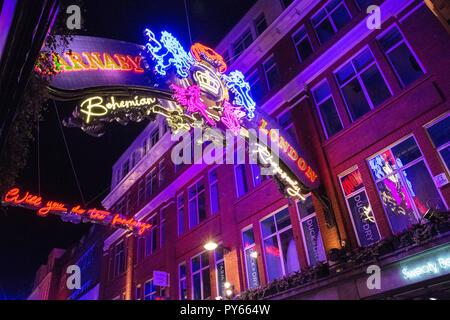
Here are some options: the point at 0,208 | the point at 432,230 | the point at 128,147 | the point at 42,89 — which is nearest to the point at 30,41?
the point at 42,89

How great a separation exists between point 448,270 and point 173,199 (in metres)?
16.4

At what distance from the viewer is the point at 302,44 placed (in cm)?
1583

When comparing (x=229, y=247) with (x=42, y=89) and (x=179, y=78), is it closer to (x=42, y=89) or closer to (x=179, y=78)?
(x=179, y=78)

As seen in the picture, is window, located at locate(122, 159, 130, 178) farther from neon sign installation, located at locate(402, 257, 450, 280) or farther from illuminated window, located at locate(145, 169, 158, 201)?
neon sign installation, located at locate(402, 257, 450, 280)

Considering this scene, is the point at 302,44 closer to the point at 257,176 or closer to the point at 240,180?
the point at 257,176

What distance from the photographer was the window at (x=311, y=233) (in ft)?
38.4

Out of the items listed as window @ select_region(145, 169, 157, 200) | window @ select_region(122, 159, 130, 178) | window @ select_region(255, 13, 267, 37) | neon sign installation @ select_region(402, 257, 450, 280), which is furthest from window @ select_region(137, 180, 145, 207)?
neon sign installation @ select_region(402, 257, 450, 280)

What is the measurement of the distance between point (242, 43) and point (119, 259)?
64.4 ft

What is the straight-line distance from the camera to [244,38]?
1961 cm

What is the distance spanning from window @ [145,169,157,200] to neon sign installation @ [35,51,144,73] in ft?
56.2

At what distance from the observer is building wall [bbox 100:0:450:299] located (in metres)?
10.2

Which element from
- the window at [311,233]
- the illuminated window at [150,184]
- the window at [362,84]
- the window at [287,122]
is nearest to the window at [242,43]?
the window at [287,122]

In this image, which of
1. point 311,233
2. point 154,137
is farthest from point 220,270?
point 154,137

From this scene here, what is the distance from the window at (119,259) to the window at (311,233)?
17.9m
